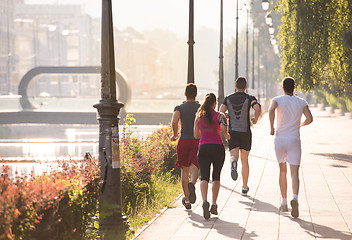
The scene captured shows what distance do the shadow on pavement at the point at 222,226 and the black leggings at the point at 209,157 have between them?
1.90ft

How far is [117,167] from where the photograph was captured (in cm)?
876

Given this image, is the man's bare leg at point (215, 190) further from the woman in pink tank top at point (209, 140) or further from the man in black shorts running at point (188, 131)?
the man in black shorts running at point (188, 131)

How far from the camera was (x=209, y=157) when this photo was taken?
10.0 m

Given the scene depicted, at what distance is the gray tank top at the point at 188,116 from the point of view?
10.8 metres

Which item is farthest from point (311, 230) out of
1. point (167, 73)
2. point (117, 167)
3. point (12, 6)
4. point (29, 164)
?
point (167, 73)

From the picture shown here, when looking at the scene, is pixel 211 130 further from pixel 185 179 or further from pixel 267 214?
pixel 267 214

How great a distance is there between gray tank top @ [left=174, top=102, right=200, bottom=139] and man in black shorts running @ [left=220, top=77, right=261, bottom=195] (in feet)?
3.11

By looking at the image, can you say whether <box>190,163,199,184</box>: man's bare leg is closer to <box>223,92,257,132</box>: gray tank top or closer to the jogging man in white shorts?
the jogging man in white shorts

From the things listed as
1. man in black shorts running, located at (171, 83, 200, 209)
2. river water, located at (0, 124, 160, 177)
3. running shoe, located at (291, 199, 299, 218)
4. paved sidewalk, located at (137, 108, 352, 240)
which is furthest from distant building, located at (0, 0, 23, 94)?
running shoe, located at (291, 199, 299, 218)

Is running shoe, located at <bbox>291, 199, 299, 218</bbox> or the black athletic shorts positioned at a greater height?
the black athletic shorts

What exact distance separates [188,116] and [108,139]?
2334 millimetres

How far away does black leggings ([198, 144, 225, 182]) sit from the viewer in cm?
998

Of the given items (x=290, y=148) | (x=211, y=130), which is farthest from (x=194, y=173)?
(x=290, y=148)

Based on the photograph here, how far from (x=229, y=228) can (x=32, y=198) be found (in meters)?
3.46
